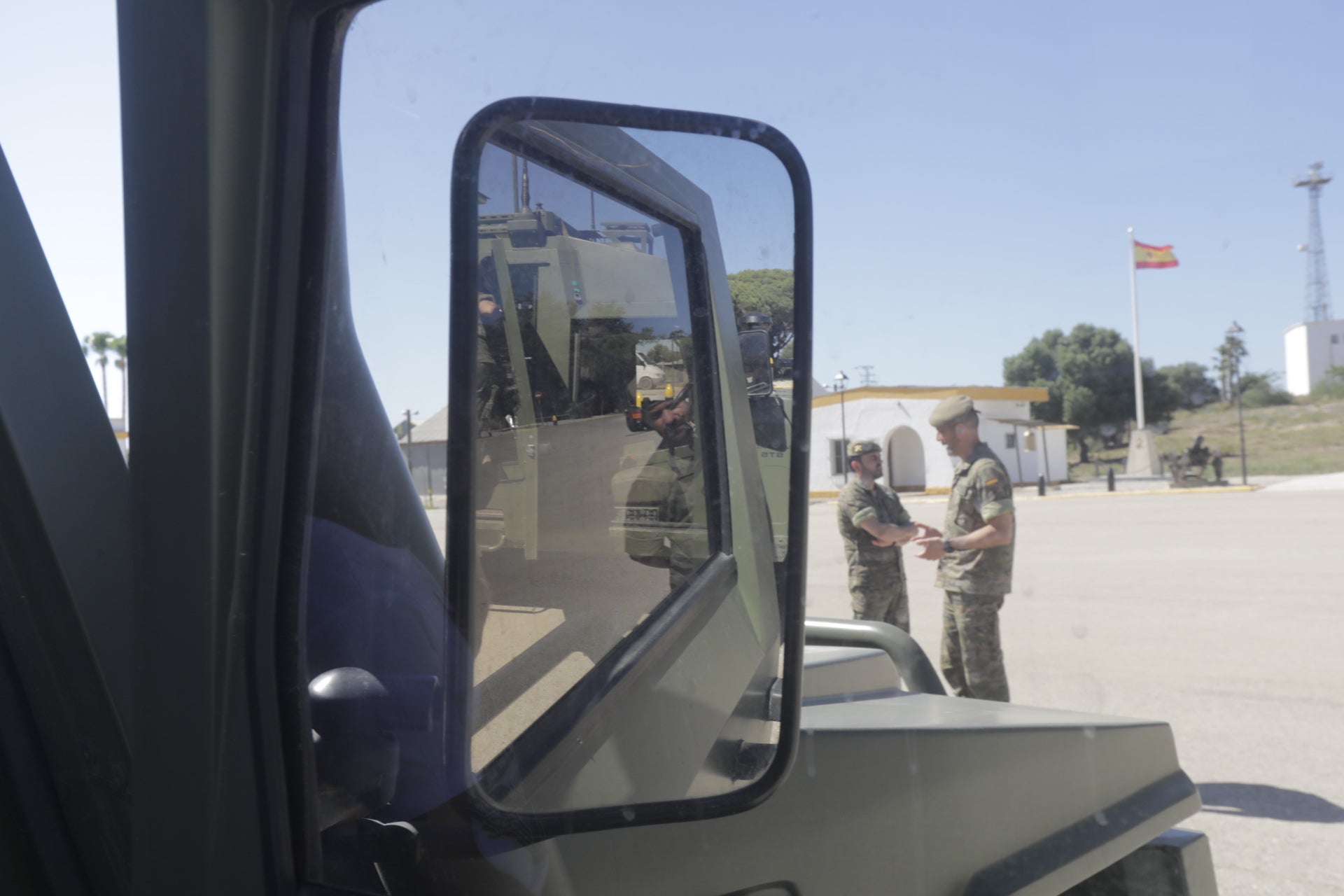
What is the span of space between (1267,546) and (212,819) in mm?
12072

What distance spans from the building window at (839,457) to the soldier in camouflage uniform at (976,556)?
7.68 ft

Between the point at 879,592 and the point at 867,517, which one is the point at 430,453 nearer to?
the point at 867,517

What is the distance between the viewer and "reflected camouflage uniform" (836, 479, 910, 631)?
5016mm

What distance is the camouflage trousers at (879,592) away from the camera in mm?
5129

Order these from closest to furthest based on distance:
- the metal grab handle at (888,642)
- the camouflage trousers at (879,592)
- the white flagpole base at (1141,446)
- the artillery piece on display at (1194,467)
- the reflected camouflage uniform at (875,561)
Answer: the metal grab handle at (888,642) → the white flagpole base at (1141,446) → the reflected camouflage uniform at (875,561) → the camouflage trousers at (879,592) → the artillery piece on display at (1194,467)

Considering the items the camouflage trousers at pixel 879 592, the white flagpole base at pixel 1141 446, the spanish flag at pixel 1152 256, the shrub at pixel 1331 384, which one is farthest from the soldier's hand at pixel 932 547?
the spanish flag at pixel 1152 256

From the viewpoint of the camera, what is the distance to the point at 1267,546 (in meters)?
10.7

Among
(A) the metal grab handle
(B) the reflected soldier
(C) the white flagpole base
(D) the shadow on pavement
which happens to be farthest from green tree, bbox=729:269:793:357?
(D) the shadow on pavement

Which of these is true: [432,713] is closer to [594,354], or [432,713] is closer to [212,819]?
[212,819]

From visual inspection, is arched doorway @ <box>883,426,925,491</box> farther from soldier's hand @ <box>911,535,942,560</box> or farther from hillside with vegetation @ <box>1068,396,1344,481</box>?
hillside with vegetation @ <box>1068,396,1344,481</box>

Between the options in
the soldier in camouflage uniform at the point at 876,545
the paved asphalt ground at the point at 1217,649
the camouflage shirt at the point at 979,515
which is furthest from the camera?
the soldier in camouflage uniform at the point at 876,545

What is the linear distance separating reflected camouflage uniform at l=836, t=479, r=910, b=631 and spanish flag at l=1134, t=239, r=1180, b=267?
381 centimetres

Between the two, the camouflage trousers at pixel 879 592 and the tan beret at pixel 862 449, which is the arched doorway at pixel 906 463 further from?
the camouflage trousers at pixel 879 592

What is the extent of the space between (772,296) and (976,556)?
396cm
